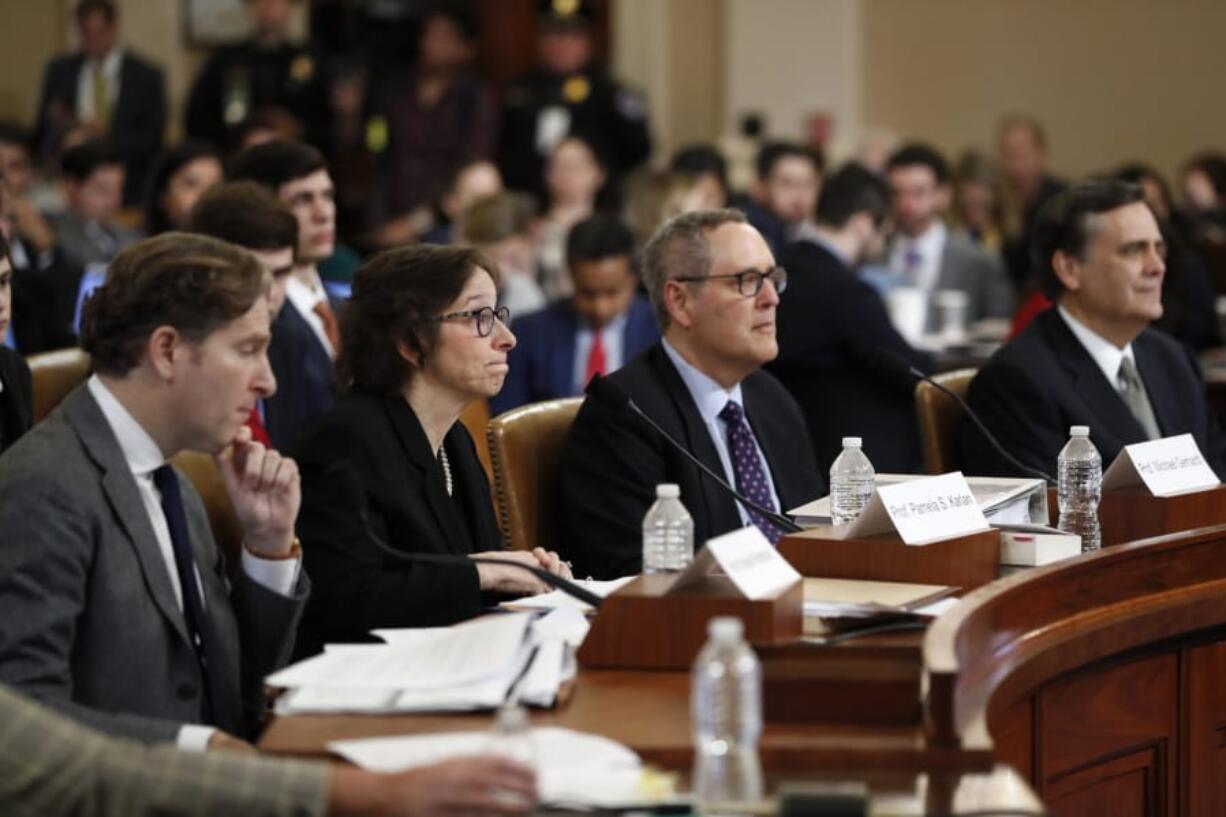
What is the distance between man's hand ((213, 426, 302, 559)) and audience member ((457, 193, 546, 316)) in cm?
390

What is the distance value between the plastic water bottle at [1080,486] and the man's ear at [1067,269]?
0.98 meters

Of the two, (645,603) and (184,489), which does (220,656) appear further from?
(645,603)

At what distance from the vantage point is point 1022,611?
2.48 meters

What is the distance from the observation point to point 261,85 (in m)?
9.24

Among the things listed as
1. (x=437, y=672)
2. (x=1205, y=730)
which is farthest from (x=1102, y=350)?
(x=437, y=672)

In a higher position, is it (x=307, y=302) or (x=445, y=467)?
(x=307, y=302)

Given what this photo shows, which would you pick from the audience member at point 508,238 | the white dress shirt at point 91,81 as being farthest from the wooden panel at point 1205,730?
the white dress shirt at point 91,81

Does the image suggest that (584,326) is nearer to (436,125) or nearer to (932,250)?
(932,250)

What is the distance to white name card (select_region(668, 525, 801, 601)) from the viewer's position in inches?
87.5

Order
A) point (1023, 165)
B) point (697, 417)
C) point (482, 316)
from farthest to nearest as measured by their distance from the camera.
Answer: point (1023, 165), point (697, 417), point (482, 316)

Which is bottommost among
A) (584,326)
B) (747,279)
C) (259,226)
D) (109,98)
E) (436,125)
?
(584,326)

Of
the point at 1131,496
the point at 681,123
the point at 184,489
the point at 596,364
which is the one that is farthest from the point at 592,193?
the point at 184,489

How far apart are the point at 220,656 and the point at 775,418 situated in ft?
4.97

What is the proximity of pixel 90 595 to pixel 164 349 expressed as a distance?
0.30 m
